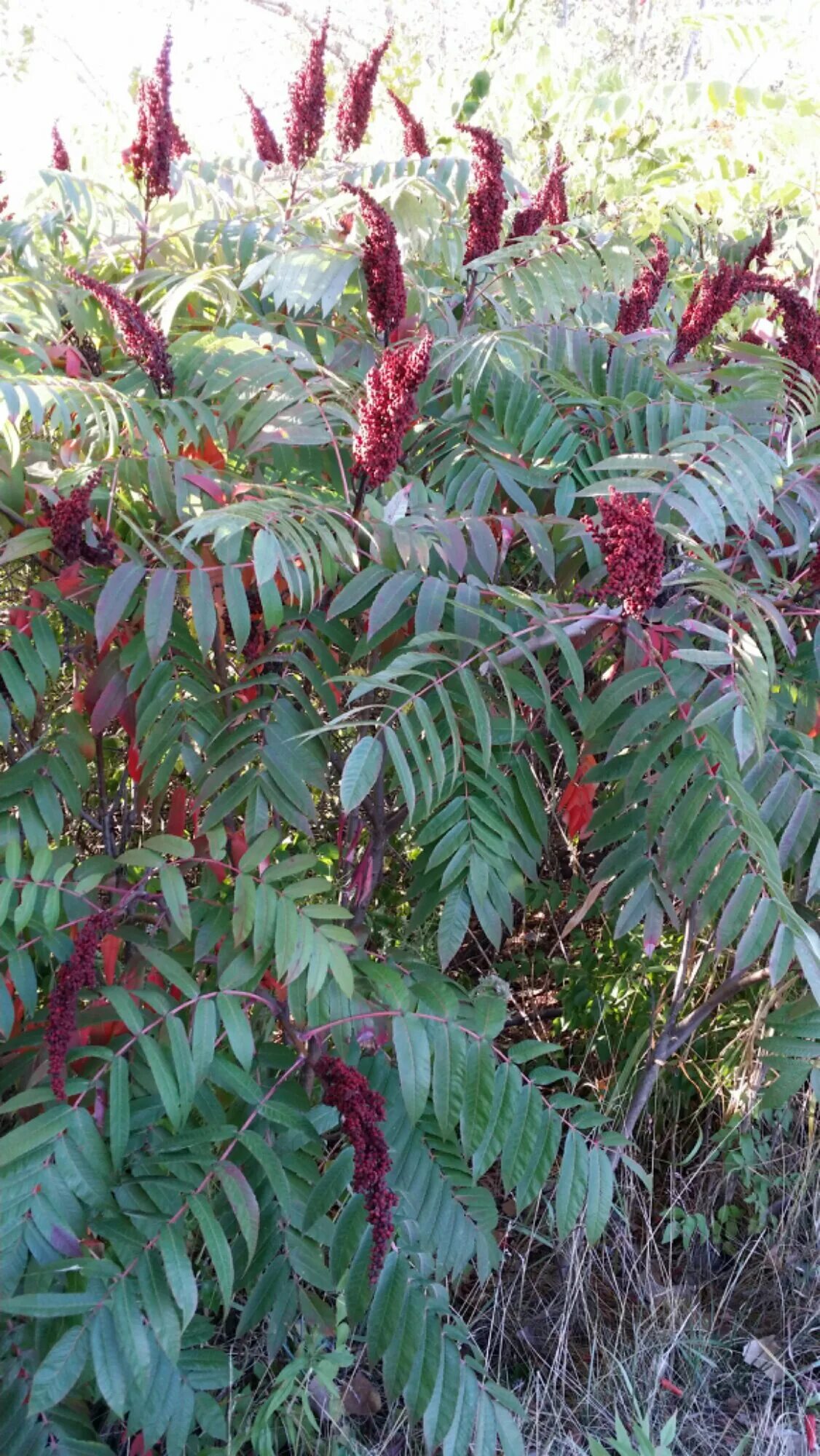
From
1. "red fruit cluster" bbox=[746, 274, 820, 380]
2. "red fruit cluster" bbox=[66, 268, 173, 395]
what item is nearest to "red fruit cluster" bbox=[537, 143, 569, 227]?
"red fruit cluster" bbox=[746, 274, 820, 380]

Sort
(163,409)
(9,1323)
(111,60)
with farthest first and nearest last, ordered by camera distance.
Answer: (111,60) < (163,409) < (9,1323)

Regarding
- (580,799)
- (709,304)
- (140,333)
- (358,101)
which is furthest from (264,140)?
(580,799)

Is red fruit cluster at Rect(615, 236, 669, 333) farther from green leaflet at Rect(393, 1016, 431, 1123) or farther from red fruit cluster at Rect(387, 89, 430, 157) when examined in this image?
green leaflet at Rect(393, 1016, 431, 1123)

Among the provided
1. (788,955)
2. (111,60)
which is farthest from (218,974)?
(111,60)

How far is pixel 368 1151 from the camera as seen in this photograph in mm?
1436

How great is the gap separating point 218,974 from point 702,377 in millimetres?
1628

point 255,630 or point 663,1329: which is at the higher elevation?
point 255,630

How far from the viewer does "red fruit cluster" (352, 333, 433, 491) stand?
155cm

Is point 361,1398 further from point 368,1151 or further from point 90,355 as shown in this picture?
point 90,355

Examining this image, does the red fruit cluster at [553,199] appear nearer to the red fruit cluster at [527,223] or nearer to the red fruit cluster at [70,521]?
the red fruit cluster at [527,223]

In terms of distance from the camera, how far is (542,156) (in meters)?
4.57

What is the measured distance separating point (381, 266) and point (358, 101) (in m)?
0.84

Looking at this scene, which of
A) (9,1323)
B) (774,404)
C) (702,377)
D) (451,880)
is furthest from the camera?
(702,377)

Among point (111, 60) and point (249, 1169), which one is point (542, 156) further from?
point (111, 60)
